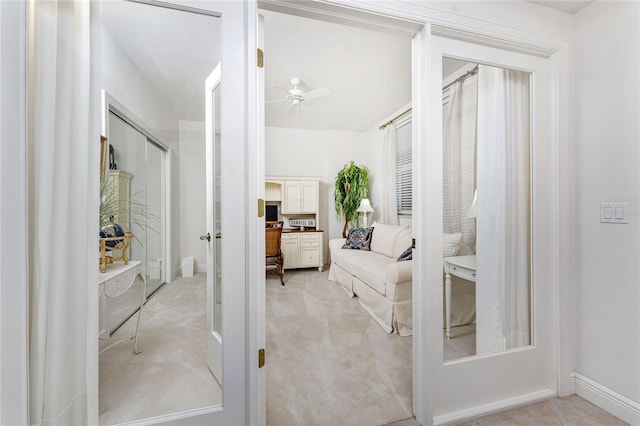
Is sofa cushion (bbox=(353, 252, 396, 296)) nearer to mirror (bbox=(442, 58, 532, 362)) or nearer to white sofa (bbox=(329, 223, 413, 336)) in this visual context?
white sofa (bbox=(329, 223, 413, 336))

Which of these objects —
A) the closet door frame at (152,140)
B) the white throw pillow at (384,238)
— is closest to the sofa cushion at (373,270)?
the white throw pillow at (384,238)

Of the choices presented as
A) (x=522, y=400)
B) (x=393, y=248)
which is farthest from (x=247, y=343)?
(x=393, y=248)

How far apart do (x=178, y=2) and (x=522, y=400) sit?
2.82m

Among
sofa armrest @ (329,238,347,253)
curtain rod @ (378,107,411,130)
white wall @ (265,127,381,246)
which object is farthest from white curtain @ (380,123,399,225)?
sofa armrest @ (329,238,347,253)

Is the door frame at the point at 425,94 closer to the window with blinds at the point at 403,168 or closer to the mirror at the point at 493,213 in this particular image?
the mirror at the point at 493,213

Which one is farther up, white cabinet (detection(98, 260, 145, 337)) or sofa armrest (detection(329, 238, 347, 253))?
white cabinet (detection(98, 260, 145, 337))

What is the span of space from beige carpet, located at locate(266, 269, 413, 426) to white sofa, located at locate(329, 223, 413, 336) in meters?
0.13

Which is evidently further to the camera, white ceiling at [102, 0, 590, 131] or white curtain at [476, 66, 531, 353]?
white curtain at [476, 66, 531, 353]

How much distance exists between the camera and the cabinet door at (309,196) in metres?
5.03

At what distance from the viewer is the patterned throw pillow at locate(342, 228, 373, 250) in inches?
163

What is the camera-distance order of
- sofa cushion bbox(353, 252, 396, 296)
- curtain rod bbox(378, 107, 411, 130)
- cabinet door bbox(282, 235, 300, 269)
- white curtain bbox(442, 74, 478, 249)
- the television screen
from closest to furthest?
1. white curtain bbox(442, 74, 478, 249)
2. sofa cushion bbox(353, 252, 396, 296)
3. curtain rod bbox(378, 107, 411, 130)
4. cabinet door bbox(282, 235, 300, 269)
5. the television screen

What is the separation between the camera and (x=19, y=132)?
90cm

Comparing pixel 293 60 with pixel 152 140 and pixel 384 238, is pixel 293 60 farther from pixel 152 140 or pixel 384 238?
pixel 384 238

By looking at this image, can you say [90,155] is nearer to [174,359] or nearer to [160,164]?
[160,164]
